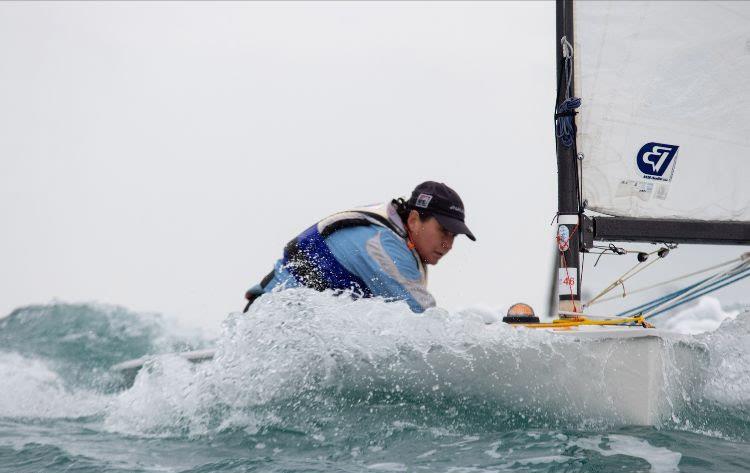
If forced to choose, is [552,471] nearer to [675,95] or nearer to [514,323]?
[514,323]

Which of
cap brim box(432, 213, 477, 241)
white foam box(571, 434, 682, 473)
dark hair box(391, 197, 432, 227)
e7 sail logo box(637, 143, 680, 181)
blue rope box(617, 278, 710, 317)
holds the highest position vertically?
e7 sail logo box(637, 143, 680, 181)

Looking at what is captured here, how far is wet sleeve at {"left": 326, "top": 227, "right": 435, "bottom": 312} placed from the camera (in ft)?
11.0

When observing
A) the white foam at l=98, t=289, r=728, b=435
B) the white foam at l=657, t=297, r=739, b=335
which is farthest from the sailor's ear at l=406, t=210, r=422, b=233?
the white foam at l=657, t=297, r=739, b=335

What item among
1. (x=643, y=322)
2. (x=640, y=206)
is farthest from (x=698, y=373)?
(x=640, y=206)

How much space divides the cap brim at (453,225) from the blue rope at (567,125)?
1.16 metres

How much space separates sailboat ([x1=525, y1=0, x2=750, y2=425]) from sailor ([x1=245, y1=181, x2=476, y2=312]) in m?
0.98

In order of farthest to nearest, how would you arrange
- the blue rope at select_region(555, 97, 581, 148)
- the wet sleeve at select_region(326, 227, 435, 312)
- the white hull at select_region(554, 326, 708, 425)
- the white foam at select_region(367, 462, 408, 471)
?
the blue rope at select_region(555, 97, 581, 148), the wet sleeve at select_region(326, 227, 435, 312), the white hull at select_region(554, 326, 708, 425), the white foam at select_region(367, 462, 408, 471)

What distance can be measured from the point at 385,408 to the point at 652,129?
2297 mm

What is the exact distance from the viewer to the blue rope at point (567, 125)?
4.33 meters

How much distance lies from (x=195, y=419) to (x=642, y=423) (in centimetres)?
155

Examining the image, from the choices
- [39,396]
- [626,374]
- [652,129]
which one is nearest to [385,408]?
[626,374]

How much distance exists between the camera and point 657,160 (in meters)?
4.43

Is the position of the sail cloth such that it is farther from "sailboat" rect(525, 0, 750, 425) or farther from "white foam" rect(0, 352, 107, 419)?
"white foam" rect(0, 352, 107, 419)

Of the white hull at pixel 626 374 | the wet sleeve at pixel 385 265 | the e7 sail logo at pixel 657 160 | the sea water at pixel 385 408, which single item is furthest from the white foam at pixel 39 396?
the e7 sail logo at pixel 657 160
